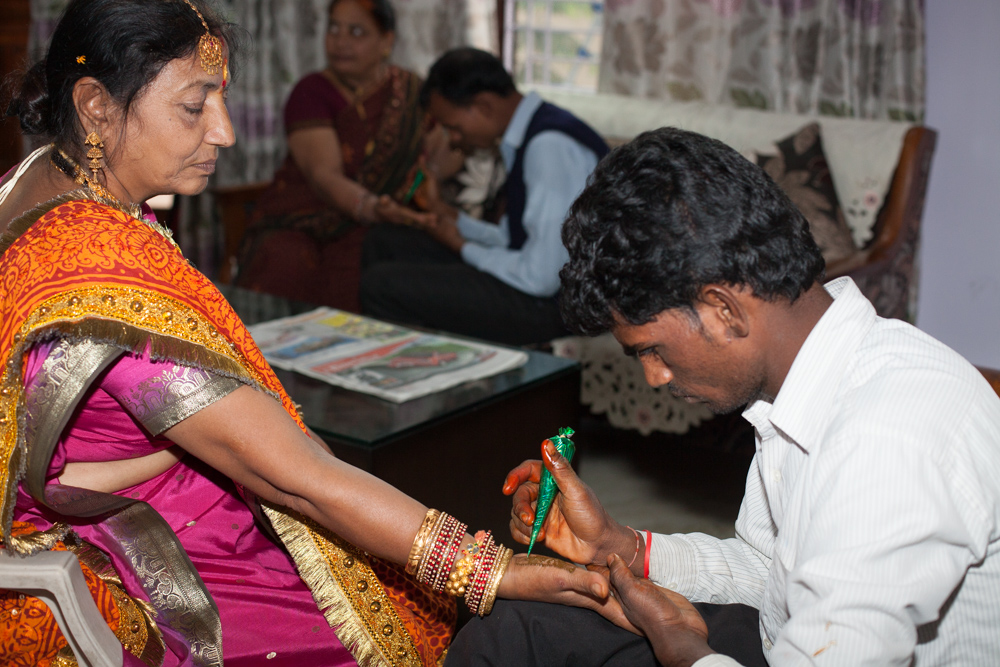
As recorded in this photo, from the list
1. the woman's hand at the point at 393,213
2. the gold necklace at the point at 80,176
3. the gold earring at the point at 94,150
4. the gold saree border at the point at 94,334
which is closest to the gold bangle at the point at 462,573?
the gold saree border at the point at 94,334

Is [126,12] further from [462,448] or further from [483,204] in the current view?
[483,204]

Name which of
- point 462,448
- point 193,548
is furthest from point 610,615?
point 462,448

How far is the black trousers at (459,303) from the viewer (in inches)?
124

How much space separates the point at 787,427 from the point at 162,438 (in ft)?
2.86

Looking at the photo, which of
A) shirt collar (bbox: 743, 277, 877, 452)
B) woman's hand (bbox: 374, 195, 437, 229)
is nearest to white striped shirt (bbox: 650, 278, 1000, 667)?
shirt collar (bbox: 743, 277, 877, 452)

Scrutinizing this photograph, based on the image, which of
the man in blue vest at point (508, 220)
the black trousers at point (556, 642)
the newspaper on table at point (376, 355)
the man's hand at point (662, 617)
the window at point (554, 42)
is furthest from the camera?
the window at point (554, 42)

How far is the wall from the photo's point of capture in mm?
3463

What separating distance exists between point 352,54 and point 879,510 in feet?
12.0

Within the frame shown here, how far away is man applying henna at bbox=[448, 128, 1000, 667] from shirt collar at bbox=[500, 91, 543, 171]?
207cm

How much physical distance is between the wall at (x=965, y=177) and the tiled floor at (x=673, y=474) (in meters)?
1.34

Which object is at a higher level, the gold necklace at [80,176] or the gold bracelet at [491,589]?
the gold necklace at [80,176]

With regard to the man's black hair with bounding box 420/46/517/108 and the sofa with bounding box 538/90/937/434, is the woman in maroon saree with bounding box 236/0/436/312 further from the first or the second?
A: the sofa with bounding box 538/90/937/434

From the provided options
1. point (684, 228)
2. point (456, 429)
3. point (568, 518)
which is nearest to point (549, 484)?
point (568, 518)

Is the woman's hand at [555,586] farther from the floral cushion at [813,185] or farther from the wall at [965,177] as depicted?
the wall at [965,177]
